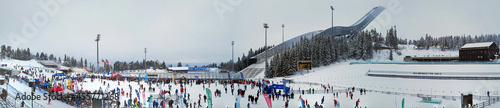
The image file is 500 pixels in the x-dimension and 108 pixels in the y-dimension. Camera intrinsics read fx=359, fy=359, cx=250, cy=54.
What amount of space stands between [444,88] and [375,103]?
1038 cm

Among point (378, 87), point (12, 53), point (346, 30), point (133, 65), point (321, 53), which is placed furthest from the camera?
point (133, 65)

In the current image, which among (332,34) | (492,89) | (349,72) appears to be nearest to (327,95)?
(492,89)

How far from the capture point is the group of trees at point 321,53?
5112cm

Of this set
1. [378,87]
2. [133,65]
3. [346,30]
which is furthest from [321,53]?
[133,65]

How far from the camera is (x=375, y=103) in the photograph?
22891 millimetres

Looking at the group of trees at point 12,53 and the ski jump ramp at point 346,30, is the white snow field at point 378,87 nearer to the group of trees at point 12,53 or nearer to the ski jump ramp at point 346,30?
the ski jump ramp at point 346,30

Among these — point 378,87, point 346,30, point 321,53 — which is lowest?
point 378,87

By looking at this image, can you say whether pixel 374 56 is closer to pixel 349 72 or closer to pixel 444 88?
pixel 349 72

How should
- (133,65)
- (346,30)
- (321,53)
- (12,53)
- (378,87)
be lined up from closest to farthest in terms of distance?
(378,87)
(321,53)
(346,30)
(12,53)
(133,65)

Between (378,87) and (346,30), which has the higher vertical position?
(346,30)

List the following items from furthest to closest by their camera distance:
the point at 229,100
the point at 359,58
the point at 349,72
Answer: the point at 359,58 → the point at 349,72 → the point at 229,100

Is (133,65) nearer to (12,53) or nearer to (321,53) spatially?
(12,53)

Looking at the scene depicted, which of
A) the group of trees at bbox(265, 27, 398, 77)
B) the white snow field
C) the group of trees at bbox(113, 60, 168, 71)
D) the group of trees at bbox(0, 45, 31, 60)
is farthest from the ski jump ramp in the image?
the group of trees at bbox(0, 45, 31, 60)

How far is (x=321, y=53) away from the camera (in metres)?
57.6
